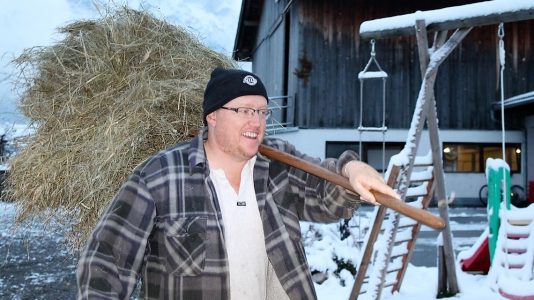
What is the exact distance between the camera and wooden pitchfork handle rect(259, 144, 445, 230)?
1655mm

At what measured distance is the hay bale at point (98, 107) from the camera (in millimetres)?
2600

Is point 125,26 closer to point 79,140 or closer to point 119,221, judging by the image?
point 79,140

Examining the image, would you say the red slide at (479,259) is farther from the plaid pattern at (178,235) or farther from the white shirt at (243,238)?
the white shirt at (243,238)

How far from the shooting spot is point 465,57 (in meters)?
15.5

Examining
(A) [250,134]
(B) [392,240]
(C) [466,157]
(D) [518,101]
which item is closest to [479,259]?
(B) [392,240]

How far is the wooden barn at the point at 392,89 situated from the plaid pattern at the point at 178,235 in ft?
38.8

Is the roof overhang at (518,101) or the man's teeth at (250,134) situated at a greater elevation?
the roof overhang at (518,101)

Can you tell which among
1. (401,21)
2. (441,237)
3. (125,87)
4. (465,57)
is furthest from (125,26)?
(465,57)

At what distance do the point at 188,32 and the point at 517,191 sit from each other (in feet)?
49.0

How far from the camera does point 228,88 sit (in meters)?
2.20

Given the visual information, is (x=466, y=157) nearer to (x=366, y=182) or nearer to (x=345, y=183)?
(x=345, y=183)

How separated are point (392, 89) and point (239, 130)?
13.3 metres

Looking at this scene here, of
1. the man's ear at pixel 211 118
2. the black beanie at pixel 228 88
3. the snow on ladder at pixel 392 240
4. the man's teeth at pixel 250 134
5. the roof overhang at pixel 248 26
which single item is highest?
the roof overhang at pixel 248 26

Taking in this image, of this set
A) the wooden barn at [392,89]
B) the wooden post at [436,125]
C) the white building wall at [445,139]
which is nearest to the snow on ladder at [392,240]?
the wooden post at [436,125]
